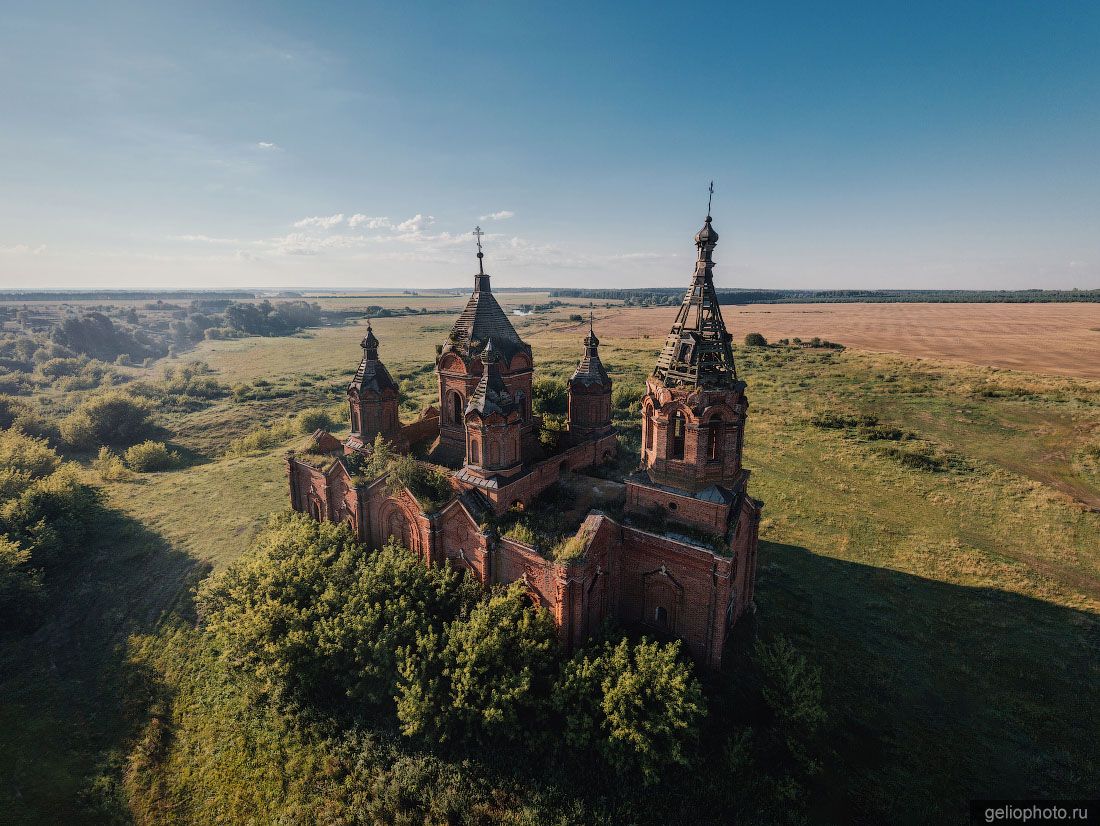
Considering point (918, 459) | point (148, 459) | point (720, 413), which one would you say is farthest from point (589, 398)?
point (148, 459)

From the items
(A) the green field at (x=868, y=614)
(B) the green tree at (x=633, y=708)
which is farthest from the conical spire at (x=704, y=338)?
(A) the green field at (x=868, y=614)

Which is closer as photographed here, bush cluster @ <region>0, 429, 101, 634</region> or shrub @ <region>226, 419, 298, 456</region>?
bush cluster @ <region>0, 429, 101, 634</region>

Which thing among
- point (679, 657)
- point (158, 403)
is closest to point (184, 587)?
point (679, 657)

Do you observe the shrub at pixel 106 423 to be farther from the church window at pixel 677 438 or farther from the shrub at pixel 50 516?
the church window at pixel 677 438

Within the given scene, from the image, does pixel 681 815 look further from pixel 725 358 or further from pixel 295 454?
pixel 295 454

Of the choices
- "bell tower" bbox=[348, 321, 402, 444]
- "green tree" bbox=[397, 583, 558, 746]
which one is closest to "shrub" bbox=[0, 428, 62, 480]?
"bell tower" bbox=[348, 321, 402, 444]

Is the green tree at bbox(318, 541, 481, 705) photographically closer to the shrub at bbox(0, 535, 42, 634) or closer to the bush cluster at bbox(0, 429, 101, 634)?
the shrub at bbox(0, 535, 42, 634)

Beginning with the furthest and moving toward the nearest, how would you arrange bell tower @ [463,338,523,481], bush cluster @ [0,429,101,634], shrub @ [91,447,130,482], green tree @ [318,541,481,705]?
1. shrub @ [91,447,130,482]
2. bush cluster @ [0,429,101,634]
3. bell tower @ [463,338,523,481]
4. green tree @ [318,541,481,705]
